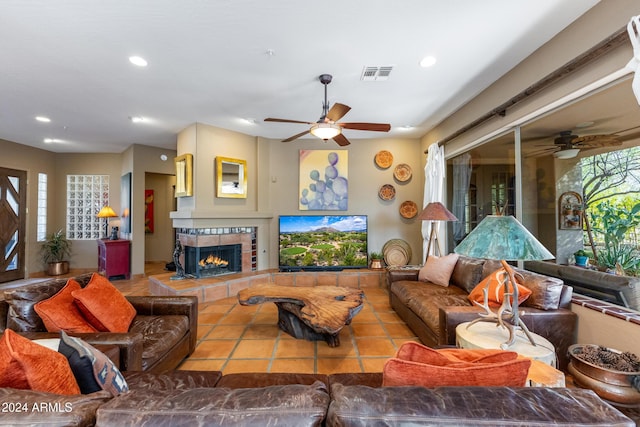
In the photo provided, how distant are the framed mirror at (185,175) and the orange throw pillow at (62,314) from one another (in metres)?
2.63

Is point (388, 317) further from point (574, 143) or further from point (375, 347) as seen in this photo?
point (574, 143)

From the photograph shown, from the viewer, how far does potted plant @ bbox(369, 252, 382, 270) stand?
Result: 5.06 metres

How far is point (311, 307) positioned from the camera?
8.61ft

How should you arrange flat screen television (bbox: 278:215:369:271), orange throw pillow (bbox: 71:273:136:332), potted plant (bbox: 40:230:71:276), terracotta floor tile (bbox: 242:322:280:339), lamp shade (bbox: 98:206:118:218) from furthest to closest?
potted plant (bbox: 40:230:71:276) → lamp shade (bbox: 98:206:118:218) → flat screen television (bbox: 278:215:369:271) → terracotta floor tile (bbox: 242:322:280:339) → orange throw pillow (bbox: 71:273:136:332)

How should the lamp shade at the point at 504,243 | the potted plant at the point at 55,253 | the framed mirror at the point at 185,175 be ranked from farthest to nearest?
the potted plant at the point at 55,253 → the framed mirror at the point at 185,175 → the lamp shade at the point at 504,243

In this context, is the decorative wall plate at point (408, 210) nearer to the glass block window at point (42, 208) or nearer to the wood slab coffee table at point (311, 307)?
the wood slab coffee table at point (311, 307)

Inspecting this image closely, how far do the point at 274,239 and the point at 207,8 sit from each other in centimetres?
381

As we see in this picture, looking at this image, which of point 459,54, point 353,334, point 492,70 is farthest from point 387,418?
point 492,70

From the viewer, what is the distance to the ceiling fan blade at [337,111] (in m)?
2.59

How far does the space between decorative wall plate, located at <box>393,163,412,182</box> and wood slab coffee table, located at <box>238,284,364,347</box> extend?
2.92 metres

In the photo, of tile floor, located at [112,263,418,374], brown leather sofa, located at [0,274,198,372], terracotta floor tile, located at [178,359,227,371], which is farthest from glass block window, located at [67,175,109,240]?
terracotta floor tile, located at [178,359,227,371]

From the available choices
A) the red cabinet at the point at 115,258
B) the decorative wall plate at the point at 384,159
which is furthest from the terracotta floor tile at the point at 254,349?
the red cabinet at the point at 115,258

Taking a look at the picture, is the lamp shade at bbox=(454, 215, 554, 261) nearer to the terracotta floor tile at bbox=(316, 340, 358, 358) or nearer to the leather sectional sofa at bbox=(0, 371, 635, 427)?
the leather sectional sofa at bbox=(0, 371, 635, 427)

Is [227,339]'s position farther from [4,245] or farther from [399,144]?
[4,245]
